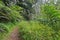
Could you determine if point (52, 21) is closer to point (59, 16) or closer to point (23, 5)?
point (59, 16)

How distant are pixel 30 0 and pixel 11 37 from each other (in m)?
15.1

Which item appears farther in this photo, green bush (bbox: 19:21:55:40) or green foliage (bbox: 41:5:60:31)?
green foliage (bbox: 41:5:60:31)

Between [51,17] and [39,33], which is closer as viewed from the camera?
[39,33]

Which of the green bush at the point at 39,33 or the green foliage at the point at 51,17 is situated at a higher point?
the green foliage at the point at 51,17

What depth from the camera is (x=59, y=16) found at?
30.8 feet

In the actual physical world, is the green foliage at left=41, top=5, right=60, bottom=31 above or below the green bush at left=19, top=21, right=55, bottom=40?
above

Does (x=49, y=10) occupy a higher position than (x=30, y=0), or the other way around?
(x=49, y=10)

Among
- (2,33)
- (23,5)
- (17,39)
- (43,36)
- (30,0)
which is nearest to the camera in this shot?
(43,36)

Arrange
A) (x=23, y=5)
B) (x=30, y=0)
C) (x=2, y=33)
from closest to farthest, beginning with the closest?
(x=2, y=33), (x=23, y=5), (x=30, y=0)

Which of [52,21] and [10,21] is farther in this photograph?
[10,21]

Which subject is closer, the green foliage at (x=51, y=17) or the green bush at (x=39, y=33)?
the green bush at (x=39, y=33)

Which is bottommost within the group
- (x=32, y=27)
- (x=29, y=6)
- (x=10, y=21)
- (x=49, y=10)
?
(x=29, y=6)

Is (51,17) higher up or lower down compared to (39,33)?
higher up

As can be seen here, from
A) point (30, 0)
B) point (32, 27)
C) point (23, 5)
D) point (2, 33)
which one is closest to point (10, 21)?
point (2, 33)
